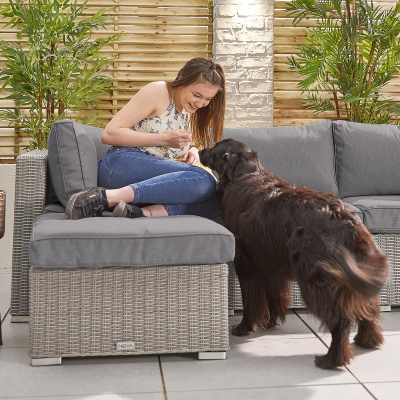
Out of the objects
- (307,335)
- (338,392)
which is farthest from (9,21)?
(338,392)

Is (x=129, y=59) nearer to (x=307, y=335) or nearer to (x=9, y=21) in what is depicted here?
(x=9, y=21)

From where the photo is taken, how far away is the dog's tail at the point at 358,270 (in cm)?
169

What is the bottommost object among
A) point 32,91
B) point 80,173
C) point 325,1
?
point 80,173

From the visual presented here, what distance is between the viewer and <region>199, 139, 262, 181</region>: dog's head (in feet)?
7.54

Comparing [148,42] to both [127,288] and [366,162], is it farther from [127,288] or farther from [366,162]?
[127,288]

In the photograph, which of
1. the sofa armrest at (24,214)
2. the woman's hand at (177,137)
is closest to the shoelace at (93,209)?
the sofa armrest at (24,214)

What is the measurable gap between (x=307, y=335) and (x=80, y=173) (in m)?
1.18

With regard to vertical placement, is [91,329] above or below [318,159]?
below

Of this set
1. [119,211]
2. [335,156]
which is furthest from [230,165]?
[335,156]

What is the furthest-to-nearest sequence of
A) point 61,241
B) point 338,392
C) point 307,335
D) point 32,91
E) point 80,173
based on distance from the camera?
point 32,91 < point 80,173 < point 307,335 < point 61,241 < point 338,392

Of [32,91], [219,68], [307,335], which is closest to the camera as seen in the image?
[307,335]

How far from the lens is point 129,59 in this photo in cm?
404

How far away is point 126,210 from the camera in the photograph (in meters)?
2.19

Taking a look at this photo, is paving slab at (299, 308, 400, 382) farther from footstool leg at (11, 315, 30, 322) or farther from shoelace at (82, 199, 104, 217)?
footstool leg at (11, 315, 30, 322)
